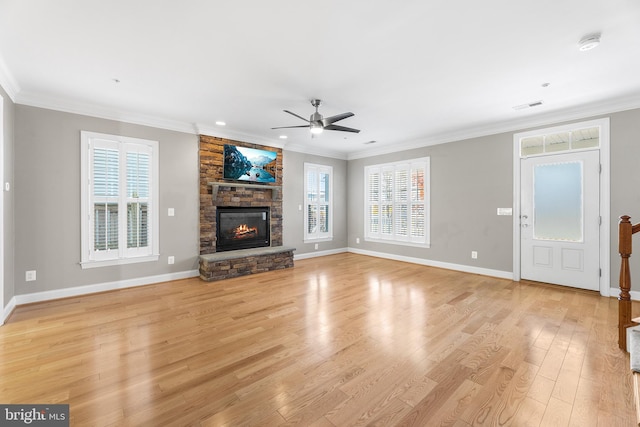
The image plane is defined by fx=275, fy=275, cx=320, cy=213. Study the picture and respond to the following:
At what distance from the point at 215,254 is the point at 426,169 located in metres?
4.75

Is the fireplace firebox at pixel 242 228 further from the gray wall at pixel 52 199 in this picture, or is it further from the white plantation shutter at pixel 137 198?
the gray wall at pixel 52 199

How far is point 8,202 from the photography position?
11.2 feet

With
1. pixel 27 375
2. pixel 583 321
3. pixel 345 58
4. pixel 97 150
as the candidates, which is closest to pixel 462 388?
pixel 583 321

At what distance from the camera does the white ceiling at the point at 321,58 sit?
213 centimetres

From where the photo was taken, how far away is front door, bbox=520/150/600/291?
412cm

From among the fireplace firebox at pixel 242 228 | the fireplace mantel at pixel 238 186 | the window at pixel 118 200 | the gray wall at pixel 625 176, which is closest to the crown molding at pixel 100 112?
the window at pixel 118 200

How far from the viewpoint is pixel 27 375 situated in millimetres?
2109

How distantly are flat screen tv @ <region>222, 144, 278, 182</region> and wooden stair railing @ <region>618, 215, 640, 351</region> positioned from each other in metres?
5.34

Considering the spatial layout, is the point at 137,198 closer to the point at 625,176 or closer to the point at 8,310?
the point at 8,310

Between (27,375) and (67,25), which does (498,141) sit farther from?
(27,375)

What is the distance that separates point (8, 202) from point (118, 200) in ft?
3.80

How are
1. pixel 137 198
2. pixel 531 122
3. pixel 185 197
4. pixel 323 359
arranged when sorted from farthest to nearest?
pixel 185 197
pixel 531 122
pixel 137 198
pixel 323 359

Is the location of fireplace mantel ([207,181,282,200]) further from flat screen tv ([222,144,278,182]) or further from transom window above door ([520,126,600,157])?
transom window above door ([520,126,600,157])

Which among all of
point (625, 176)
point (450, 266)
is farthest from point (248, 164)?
point (625, 176)
